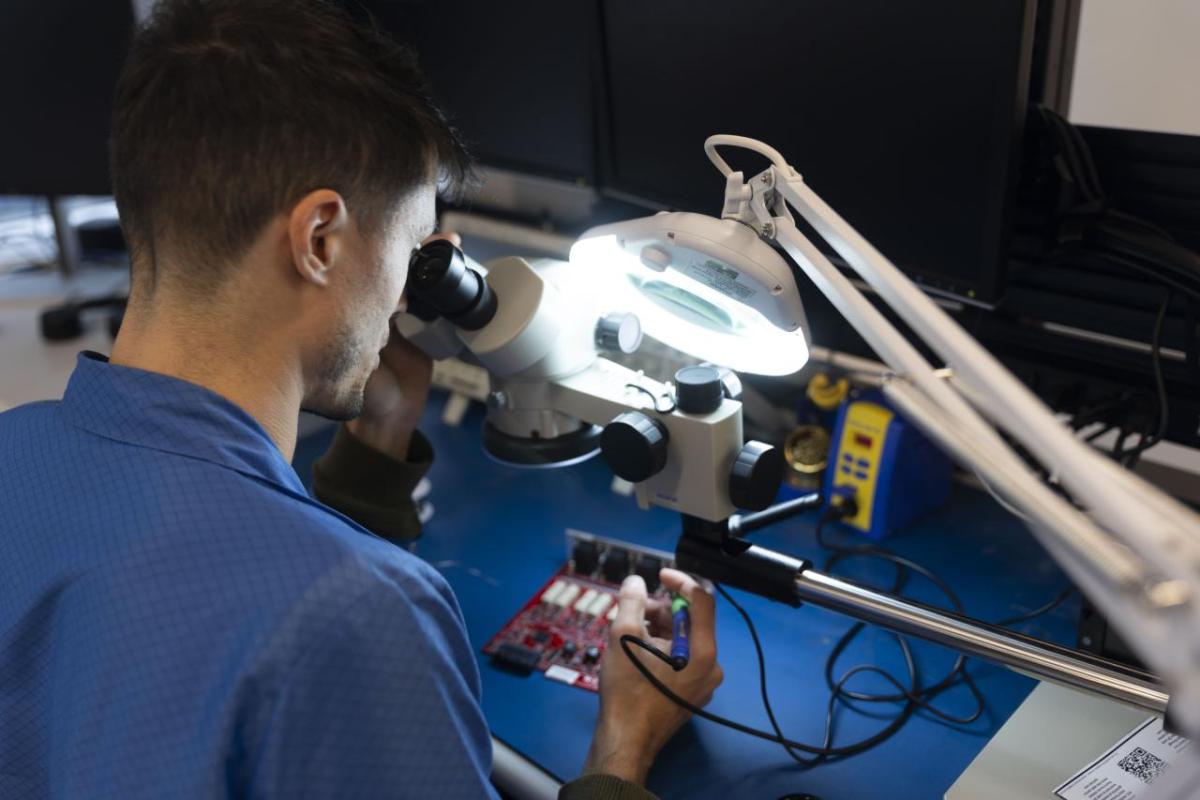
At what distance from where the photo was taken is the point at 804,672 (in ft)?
4.04

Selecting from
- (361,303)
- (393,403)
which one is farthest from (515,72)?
(361,303)

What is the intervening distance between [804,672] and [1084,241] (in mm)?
572

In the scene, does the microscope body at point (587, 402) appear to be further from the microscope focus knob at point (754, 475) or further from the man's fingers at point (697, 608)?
the man's fingers at point (697, 608)

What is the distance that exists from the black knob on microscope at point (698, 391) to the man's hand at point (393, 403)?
1.69 feet

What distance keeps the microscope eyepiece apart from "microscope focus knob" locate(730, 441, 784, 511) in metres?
0.29

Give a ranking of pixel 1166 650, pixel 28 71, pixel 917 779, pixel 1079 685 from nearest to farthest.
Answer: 1. pixel 1166 650
2. pixel 1079 685
3. pixel 917 779
4. pixel 28 71

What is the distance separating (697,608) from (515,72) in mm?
966

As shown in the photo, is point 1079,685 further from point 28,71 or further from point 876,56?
point 28,71

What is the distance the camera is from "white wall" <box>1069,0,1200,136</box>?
1572 mm

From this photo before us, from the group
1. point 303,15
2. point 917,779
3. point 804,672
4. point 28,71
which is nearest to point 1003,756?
point 917,779

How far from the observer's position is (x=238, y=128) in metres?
0.87

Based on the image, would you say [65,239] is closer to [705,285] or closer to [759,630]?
[759,630]

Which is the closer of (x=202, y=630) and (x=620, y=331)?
(x=202, y=630)

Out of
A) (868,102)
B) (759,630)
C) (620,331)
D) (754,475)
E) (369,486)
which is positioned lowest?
(759,630)
